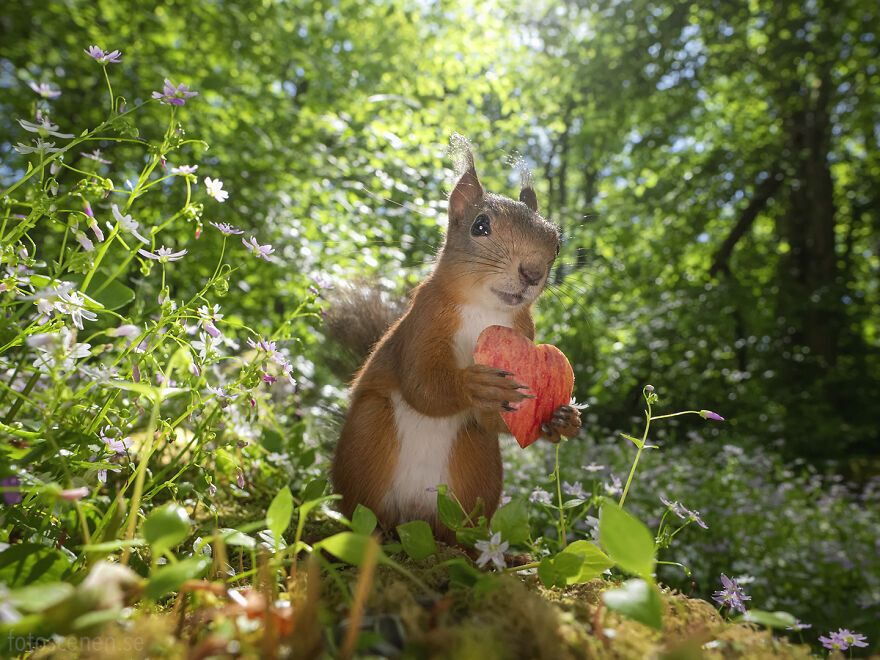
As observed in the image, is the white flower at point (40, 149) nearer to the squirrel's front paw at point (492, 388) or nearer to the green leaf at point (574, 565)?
the squirrel's front paw at point (492, 388)

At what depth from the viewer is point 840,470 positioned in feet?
22.2

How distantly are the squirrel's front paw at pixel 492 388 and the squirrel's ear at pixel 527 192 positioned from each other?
0.89 m

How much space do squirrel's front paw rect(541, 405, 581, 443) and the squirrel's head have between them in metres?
0.33

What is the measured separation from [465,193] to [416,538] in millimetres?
1139

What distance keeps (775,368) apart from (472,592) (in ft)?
25.7

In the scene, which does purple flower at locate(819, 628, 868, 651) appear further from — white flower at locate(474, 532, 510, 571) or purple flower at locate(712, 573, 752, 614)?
white flower at locate(474, 532, 510, 571)

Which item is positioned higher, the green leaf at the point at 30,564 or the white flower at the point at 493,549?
the white flower at the point at 493,549

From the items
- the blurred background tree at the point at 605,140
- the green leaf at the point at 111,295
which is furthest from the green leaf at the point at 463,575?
the blurred background tree at the point at 605,140

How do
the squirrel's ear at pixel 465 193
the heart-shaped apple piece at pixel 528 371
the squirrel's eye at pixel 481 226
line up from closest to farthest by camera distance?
the heart-shaped apple piece at pixel 528 371, the squirrel's eye at pixel 481 226, the squirrel's ear at pixel 465 193

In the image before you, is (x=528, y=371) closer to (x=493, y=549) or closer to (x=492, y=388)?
(x=492, y=388)

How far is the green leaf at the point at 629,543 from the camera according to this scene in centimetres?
95

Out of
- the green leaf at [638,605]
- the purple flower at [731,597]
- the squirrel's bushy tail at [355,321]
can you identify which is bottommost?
the purple flower at [731,597]

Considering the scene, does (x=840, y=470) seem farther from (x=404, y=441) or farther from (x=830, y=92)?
(x=404, y=441)

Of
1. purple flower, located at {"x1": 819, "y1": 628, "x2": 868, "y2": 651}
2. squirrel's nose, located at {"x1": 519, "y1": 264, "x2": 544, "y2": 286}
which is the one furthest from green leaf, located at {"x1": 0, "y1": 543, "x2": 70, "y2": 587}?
purple flower, located at {"x1": 819, "y1": 628, "x2": 868, "y2": 651}
